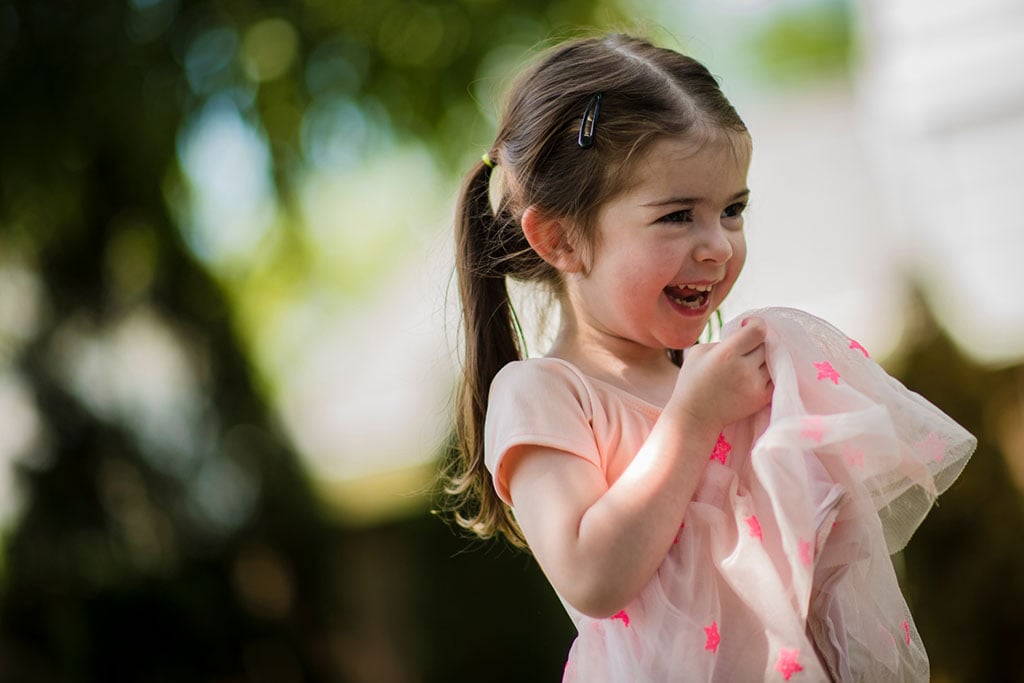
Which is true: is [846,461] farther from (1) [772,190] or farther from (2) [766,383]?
(1) [772,190]

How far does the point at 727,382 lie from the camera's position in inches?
74.8

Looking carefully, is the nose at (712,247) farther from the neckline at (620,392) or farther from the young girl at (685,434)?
the neckline at (620,392)

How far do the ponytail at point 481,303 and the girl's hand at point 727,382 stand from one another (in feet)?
1.56

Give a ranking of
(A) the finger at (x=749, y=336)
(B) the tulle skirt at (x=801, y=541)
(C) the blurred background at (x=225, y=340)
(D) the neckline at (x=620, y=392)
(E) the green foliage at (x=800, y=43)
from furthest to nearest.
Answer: (E) the green foliage at (x=800, y=43) → (C) the blurred background at (x=225, y=340) → (D) the neckline at (x=620, y=392) → (A) the finger at (x=749, y=336) → (B) the tulle skirt at (x=801, y=541)

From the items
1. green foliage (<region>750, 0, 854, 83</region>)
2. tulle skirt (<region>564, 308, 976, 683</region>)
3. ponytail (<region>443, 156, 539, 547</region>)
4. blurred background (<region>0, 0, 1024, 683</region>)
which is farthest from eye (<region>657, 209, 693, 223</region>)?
green foliage (<region>750, 0, 854, 83</region>)

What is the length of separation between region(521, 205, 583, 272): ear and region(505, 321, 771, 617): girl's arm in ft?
0.93

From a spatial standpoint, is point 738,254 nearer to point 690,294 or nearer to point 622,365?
point 690,294

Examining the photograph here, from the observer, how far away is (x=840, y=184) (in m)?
13.5

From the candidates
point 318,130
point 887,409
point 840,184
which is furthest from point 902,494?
point 840,184

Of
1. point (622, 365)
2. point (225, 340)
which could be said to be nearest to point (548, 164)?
point (622, 365)

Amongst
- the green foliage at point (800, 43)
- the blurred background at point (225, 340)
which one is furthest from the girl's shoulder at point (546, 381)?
the green foliage at point (800, 43)

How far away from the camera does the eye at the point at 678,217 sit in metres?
1.95

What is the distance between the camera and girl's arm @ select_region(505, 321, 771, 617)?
1807mm

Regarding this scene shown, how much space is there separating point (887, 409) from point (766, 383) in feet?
0.60
